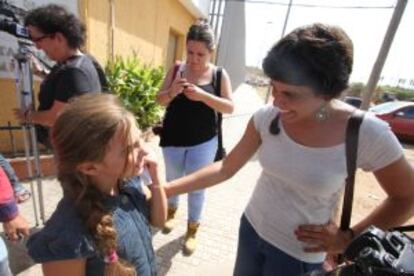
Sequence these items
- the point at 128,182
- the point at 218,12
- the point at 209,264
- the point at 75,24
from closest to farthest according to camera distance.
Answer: the point at 128,182 < the point at 75,24 < the point at 209,264 < the point at 218,12

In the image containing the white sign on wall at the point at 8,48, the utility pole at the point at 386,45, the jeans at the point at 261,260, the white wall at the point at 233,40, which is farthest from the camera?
the white wall at the point at 233,40

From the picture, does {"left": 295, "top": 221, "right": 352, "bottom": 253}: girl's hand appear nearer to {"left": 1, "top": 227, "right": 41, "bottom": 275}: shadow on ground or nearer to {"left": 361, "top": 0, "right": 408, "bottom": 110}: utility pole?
{"left": 1, "top": 227, "right": 41, "bottom": 275}: shadow on ground

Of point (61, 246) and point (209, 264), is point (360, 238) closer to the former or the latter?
point (61, 246)

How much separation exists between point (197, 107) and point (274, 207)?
5.02 ft

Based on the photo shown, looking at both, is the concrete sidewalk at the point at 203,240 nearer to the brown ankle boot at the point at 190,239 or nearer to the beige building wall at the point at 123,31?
the brown ankle boot at the point at 190,239

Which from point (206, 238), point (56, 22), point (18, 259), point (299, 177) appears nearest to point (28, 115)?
point (56, 22)

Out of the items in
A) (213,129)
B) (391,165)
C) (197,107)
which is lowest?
(213,129)

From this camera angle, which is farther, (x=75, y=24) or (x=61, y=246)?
(x=75, y=24)

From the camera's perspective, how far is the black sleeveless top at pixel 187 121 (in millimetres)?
3027

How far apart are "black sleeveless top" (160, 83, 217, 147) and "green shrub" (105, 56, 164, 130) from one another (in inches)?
123

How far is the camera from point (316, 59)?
1.35 metres

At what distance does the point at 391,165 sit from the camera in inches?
55.8

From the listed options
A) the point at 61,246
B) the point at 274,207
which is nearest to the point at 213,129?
the point at 274,207

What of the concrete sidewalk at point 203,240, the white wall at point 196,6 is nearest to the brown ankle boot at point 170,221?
the concrete sidewalk at point 203,240
